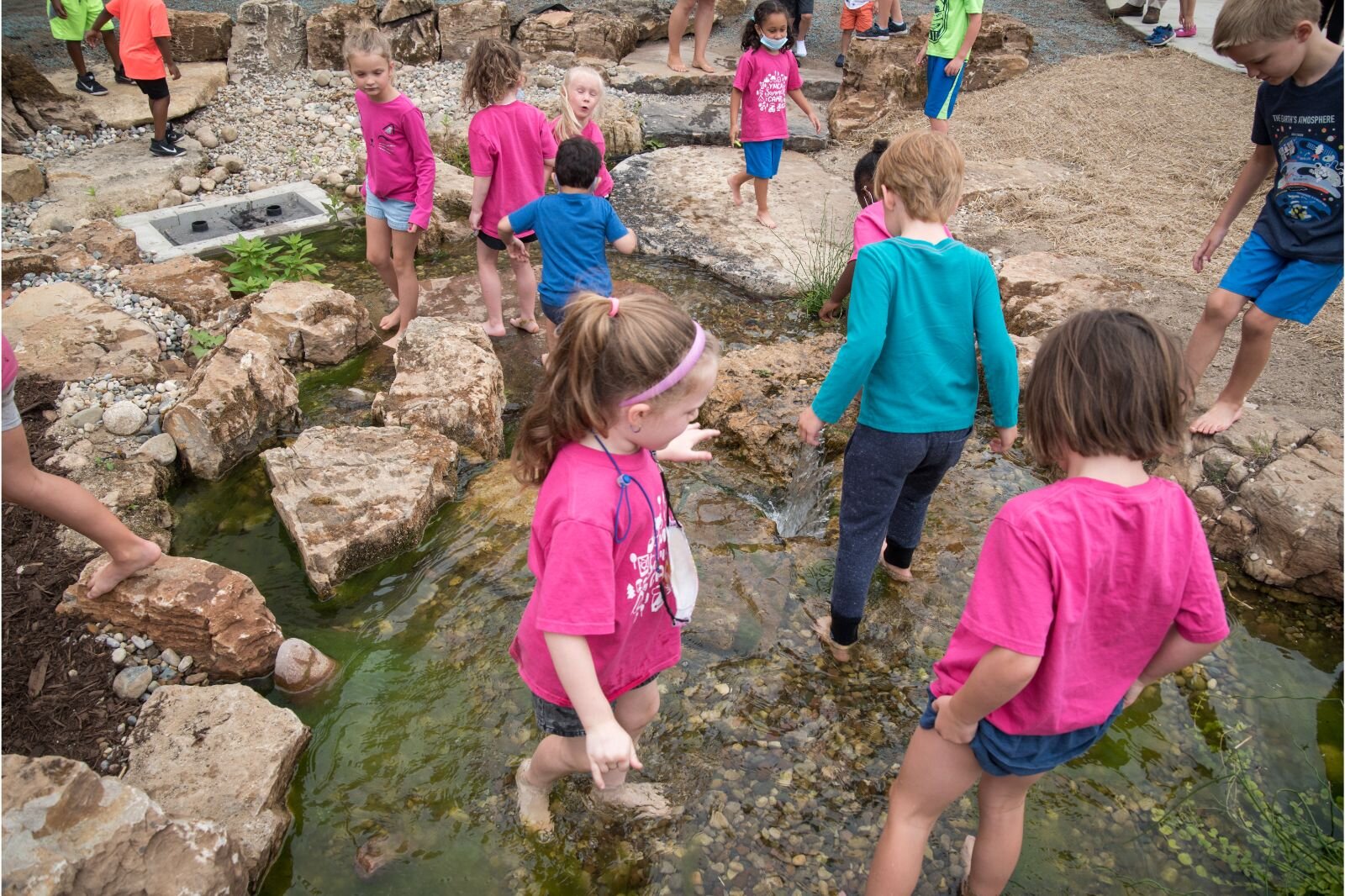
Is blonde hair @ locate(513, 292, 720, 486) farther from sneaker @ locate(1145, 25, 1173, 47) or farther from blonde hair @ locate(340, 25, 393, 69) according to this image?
sneaker @ locate(1145, 25, 1173, 47)

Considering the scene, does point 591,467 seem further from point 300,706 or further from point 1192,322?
point 1192,322

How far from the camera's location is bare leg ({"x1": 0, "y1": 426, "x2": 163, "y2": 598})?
2498 millimetres

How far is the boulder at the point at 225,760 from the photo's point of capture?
7.57 feet

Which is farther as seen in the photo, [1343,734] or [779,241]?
[779,241]

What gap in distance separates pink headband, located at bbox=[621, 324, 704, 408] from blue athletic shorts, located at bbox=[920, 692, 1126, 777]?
915 millimetres

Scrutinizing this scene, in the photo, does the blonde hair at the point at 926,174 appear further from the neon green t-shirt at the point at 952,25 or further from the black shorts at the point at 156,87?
the black shorts at the point at 156,87

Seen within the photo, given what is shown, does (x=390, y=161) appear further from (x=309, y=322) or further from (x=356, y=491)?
(x=356, y=491)

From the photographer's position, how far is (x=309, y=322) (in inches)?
183

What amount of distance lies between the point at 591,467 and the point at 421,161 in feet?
10.7

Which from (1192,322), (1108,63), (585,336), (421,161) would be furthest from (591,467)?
(1108,63)

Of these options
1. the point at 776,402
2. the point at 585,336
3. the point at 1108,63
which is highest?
the point at 585,336

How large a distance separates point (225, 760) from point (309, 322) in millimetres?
2802

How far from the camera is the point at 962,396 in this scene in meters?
2.37

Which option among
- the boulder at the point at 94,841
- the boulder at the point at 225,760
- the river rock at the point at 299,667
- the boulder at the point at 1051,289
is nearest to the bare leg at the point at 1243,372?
the boulder at the point at 1051,289
